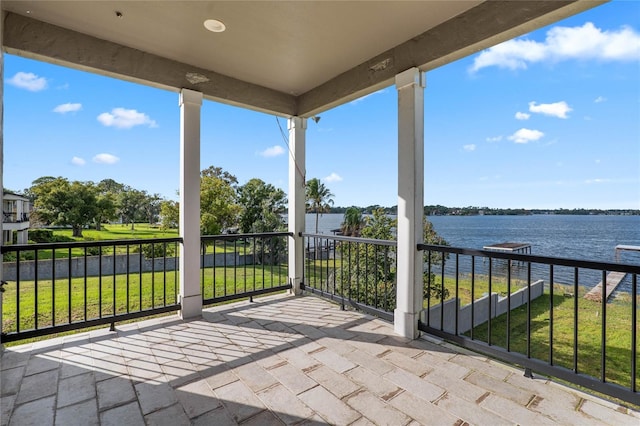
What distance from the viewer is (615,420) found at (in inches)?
62.0

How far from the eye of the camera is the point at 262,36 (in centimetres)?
259

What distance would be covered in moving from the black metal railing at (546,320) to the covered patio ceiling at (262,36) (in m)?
1.71

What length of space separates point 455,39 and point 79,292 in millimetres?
9193

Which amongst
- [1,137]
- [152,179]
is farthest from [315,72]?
[152,179]

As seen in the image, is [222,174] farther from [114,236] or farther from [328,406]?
[328,406]

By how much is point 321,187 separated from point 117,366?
17.0m

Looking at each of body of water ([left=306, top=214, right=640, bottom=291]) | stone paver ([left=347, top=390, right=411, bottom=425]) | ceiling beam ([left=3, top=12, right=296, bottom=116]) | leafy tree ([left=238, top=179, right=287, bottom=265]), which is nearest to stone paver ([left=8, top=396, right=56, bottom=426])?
stone paver ([left=347, top=390, right=411, bottom=425])

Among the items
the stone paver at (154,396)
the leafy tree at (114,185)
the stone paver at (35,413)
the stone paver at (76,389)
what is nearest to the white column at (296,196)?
the stone paver at (154,396)

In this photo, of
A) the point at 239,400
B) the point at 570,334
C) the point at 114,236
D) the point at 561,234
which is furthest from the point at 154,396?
the point at 561,234

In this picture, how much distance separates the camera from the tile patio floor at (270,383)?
163cm

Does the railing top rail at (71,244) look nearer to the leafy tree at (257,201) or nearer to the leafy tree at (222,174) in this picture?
the leafy tree at (257,201)

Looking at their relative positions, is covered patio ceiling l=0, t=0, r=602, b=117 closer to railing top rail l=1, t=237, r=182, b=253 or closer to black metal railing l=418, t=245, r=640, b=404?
railing top rail l=1, t=237, r=182, b=253

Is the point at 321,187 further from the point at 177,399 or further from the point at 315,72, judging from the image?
the point at 177,399

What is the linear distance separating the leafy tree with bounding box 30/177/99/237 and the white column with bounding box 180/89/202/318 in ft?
48.2
